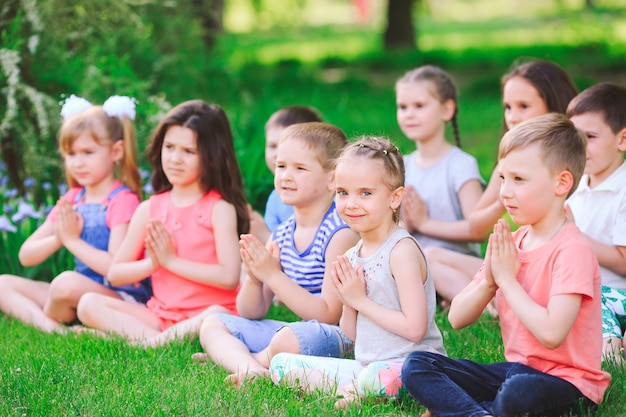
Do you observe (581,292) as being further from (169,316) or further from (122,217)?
(122,217)

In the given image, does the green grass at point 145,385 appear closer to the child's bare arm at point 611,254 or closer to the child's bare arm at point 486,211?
the child's bare arm at point 611,254

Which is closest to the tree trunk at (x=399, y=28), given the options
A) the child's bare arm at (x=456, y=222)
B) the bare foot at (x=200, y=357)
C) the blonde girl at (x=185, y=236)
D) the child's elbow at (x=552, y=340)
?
the child's bare arm at (x=456, y=222)

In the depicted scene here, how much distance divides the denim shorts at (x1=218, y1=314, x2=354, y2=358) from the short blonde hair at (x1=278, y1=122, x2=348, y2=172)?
0.72m

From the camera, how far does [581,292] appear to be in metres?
3.04

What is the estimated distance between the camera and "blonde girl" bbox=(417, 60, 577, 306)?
→ 4746 mm

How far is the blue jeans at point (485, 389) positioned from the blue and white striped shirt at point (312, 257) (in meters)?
0.89

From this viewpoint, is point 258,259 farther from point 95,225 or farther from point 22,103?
point 22,103

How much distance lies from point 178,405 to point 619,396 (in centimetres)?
165

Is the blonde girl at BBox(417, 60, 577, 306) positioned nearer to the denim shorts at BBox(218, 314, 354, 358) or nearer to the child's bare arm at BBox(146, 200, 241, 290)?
the denim shorts at BBox(218, 314, 354, 358)

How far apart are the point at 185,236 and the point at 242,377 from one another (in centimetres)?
109

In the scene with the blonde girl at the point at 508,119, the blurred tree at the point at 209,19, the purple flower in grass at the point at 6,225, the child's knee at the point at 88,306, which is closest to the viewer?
the child's knee at the point at 88,306

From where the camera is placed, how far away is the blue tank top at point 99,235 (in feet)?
15.8

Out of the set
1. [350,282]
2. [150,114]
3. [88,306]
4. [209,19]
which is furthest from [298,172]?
[209,19]

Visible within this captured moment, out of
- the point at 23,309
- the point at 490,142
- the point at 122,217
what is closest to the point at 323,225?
the point at 122,217
